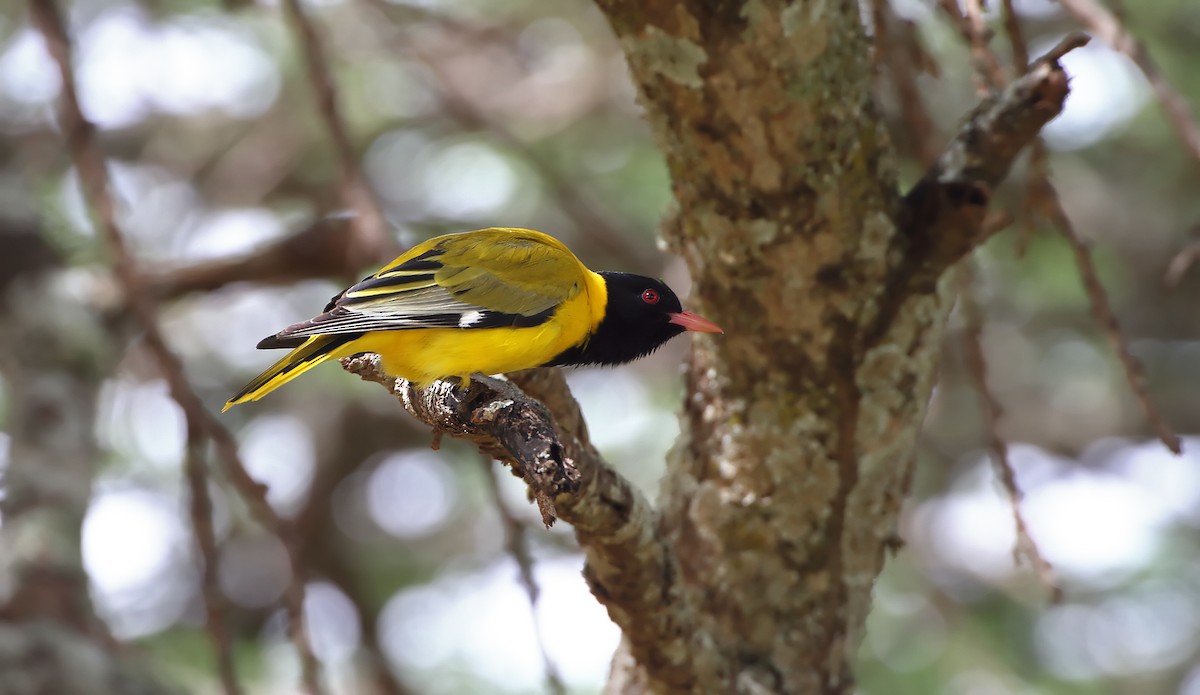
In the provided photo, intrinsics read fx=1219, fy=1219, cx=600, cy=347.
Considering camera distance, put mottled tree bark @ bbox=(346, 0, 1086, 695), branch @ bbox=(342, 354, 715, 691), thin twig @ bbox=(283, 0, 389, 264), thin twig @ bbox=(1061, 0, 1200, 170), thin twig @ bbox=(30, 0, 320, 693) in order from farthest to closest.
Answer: thin twig @ bbox=(283, 0, 389, 264) → thin twig @ bbox=(30, 0, 320, 693) → thin twig @ bbox=(1061, 0, 1200, 170) → mottled tree bark @ bbox=(346, 0, 1086, 695) → branch @ bbox=(342, 354, 715, 691)

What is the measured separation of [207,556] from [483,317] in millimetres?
1035

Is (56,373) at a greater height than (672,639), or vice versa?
(56,373)

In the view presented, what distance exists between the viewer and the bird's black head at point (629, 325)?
4.03m

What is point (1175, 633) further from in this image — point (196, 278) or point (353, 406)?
point (196, 278)

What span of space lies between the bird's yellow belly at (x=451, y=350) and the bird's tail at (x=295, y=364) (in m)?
0.04

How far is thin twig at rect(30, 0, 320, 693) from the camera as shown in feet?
11.0

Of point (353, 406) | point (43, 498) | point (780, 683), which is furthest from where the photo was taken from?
point (353, 406)

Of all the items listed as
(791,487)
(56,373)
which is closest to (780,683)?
(791,487)

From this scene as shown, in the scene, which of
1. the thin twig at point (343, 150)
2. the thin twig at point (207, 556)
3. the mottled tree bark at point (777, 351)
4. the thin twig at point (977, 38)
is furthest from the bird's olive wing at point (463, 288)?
the thin twig at point (977, 38)

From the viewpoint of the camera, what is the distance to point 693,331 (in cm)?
351

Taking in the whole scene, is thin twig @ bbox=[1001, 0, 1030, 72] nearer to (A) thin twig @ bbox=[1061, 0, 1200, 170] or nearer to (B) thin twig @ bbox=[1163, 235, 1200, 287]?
(A) thin twig @ bbox=[1061, 0, 1200, 170]

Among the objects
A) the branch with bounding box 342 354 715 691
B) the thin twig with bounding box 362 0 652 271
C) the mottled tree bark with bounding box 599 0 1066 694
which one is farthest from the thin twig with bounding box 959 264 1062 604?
the thin twig with bounding box 362 0 652 271

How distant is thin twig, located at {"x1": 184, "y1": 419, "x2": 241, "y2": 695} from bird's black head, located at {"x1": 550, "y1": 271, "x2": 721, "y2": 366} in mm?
1138

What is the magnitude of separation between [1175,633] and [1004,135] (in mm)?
5348
